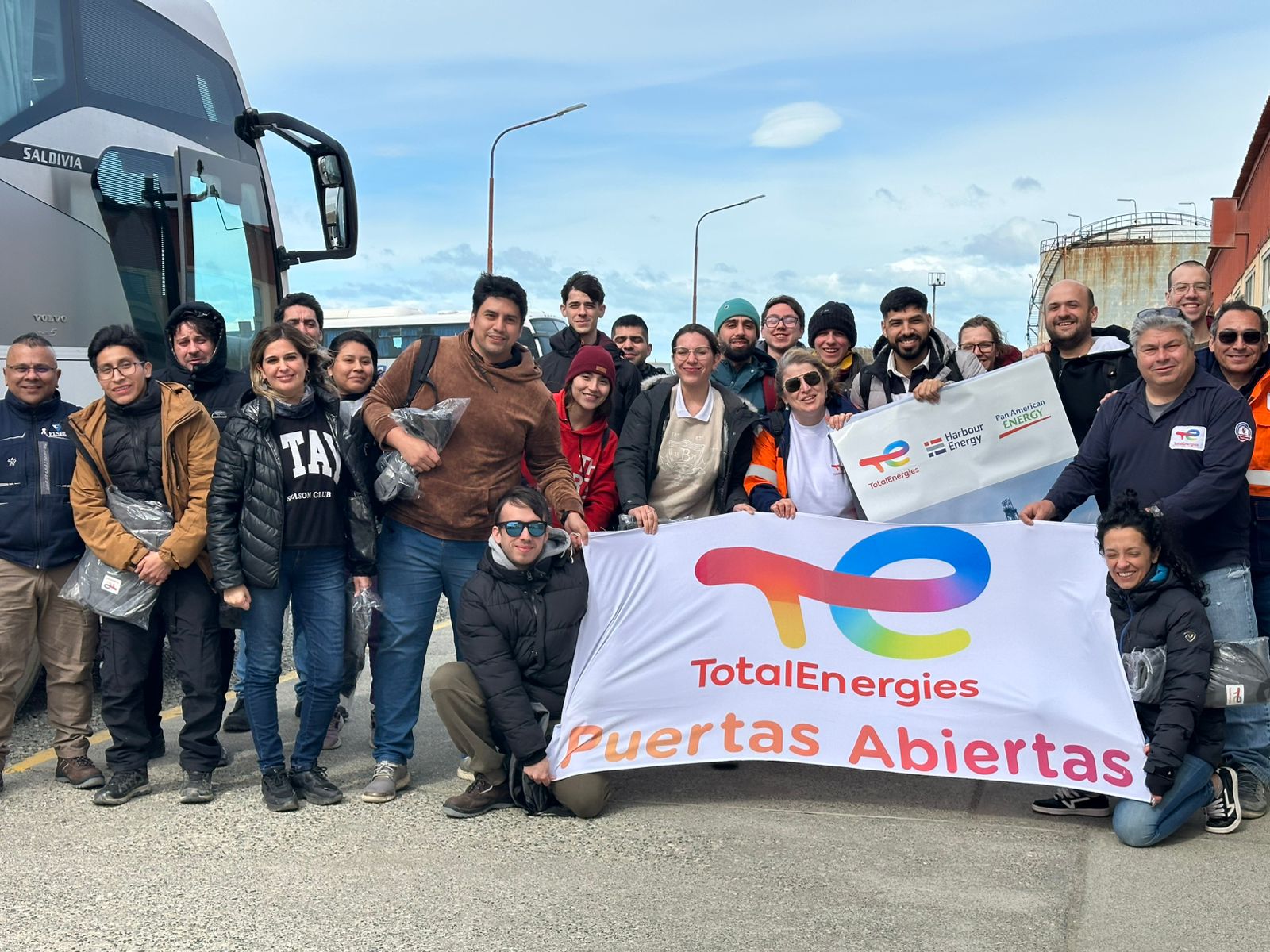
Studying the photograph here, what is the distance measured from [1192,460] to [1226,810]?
4.42 ft

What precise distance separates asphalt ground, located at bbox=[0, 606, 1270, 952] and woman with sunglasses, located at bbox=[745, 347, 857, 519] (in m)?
1.26

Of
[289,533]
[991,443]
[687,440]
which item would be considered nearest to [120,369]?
[289,533]

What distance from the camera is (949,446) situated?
5.93 m

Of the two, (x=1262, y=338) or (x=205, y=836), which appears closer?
(x=205, y=836)

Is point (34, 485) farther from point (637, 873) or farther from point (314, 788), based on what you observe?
point (637, 873)

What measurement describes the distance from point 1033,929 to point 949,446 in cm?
256

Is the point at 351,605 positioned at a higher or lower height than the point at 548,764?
higher

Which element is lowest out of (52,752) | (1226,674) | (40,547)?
(52,752)

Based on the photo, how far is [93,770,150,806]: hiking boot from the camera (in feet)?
17.2

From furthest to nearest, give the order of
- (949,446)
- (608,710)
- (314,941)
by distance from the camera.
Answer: (949,446)
(608,710)
(314,941)

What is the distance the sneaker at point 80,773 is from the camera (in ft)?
18.0

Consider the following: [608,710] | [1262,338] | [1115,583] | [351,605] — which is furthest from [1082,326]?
[351,605]

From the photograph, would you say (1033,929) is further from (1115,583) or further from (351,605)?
(351,605)

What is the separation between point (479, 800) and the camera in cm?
512
